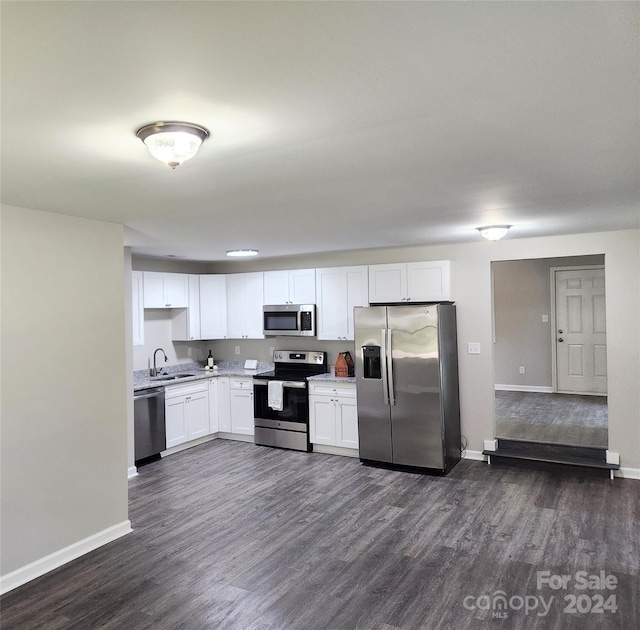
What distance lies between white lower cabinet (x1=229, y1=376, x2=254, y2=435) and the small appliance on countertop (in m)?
0.11

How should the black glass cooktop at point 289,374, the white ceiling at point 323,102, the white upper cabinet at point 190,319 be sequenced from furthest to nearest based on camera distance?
the white upper cabinet at point 190,319 < the black glass cooktop at point 289,374 < the white ceiling at point 323,102

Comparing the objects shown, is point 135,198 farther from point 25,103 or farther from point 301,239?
point 301,239

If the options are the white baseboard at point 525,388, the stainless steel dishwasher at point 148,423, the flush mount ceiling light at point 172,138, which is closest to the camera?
the flush mount ceiling light at point 172,138

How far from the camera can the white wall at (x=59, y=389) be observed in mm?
3100

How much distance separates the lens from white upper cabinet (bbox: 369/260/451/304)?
5.36 metres

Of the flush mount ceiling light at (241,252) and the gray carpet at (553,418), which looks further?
the gray carpet at (553,418)

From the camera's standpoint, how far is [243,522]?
3.99 m

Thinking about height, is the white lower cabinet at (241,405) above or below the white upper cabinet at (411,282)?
below

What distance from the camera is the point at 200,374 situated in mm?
6543

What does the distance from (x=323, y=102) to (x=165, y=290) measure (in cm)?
494

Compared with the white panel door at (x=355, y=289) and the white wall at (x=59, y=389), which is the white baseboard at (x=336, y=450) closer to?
the white panel door at (x=355, y=289)

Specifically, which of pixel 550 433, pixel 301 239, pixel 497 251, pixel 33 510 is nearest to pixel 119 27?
pixel 33 510

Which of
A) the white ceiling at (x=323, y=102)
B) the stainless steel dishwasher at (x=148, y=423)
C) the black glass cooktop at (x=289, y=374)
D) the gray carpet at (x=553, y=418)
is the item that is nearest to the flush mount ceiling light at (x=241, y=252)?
the black glass cooktop at (x=289, y=374)

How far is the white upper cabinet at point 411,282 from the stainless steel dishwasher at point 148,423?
2689mm
